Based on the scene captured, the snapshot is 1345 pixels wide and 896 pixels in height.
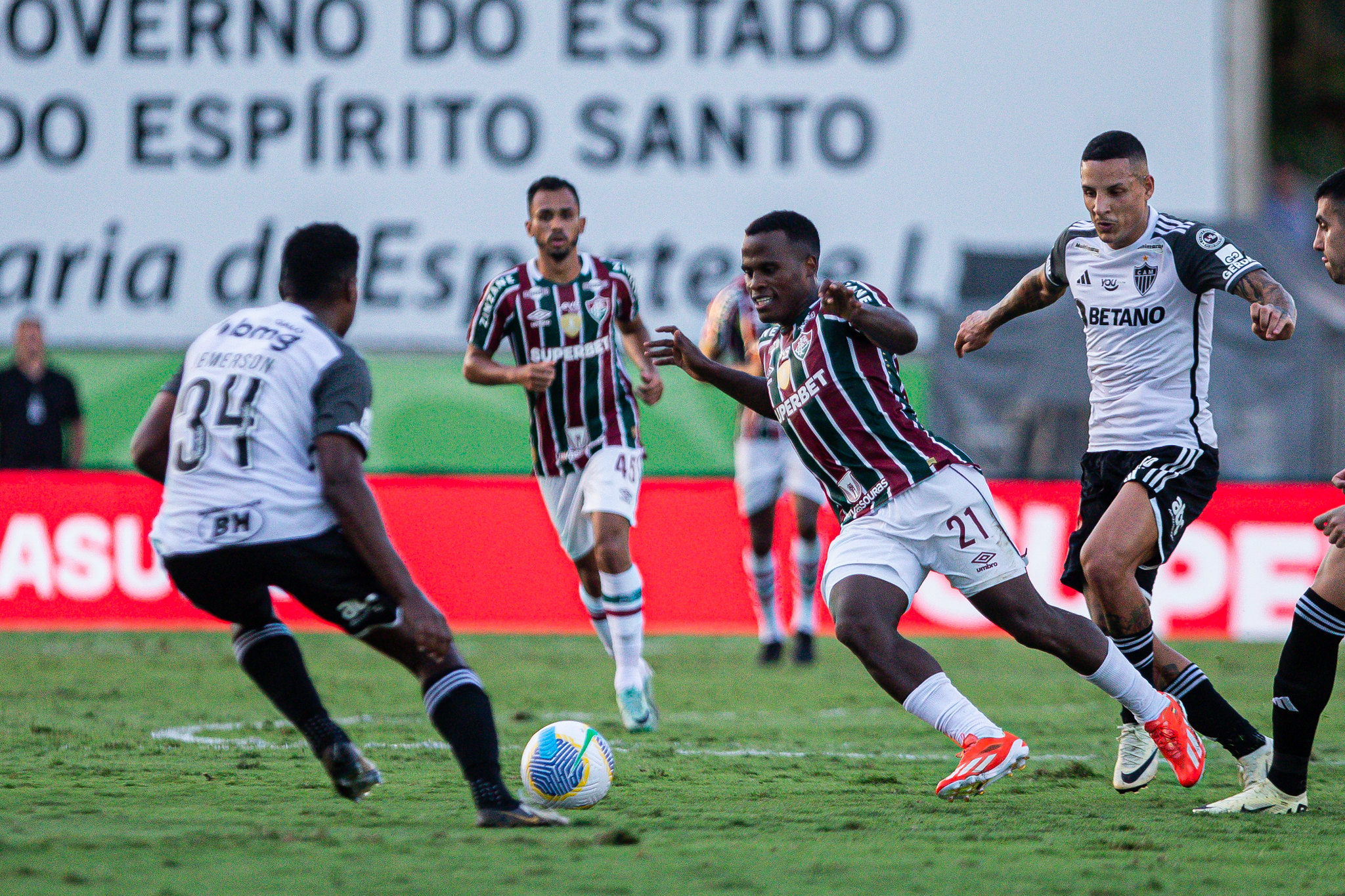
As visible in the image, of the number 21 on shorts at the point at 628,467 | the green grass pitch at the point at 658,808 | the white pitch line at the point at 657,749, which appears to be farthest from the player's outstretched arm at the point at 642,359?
the white pitch line at the point at 657,749

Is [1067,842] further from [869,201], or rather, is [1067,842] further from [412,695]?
[869,201]

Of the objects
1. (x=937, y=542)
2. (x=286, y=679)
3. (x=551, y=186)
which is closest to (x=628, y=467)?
(x=551, y=186)

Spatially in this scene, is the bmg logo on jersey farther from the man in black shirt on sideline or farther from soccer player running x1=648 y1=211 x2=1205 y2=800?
the man in black shirt on sideline

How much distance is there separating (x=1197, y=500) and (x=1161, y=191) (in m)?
10.5

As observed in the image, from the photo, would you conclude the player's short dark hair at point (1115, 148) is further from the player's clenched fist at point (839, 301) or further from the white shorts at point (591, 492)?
the white shorts at point (591, 492)

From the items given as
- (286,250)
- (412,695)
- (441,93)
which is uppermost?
(441,93)

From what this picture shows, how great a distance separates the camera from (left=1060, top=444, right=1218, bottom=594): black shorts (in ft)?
20.4

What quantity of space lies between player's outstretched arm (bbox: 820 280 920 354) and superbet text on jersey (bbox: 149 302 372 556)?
5.12ft

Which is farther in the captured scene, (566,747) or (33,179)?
(33,179)

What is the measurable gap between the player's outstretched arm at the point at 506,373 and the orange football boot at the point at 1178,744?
3177mm

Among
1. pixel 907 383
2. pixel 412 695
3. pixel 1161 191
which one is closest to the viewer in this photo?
pixel 412 695

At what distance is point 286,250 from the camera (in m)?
5.40

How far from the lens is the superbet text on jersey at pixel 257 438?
199 inches

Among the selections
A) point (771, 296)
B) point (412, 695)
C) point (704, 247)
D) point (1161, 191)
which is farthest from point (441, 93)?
point (771, 296)
